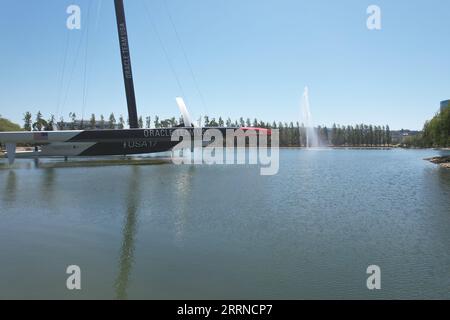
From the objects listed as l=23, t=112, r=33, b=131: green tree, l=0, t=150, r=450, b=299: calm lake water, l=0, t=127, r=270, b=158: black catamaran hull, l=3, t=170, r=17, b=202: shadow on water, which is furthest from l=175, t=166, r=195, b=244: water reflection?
l=23, t=112, r=33, b=131: green tree

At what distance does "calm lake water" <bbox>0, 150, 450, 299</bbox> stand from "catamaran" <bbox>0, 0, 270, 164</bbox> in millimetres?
33898

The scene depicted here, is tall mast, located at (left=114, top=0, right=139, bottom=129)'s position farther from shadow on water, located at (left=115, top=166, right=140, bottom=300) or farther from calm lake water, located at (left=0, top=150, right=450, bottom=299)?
shadow on water, located at (left=115, top=166, right=140, bottom=300)

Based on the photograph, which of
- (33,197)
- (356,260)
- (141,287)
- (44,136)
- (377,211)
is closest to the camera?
(141,287)

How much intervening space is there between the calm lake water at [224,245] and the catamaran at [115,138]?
33898 mm

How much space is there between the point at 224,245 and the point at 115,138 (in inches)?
1880

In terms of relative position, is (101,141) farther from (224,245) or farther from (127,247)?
(224,245)

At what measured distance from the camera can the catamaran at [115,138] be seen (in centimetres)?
5606

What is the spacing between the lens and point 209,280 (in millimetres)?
9656

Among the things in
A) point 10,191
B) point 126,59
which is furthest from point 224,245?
point 126,59

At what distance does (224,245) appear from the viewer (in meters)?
12.8

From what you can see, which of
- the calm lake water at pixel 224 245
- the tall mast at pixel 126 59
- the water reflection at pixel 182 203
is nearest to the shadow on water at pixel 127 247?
the calm lake water at pixel 224 245
